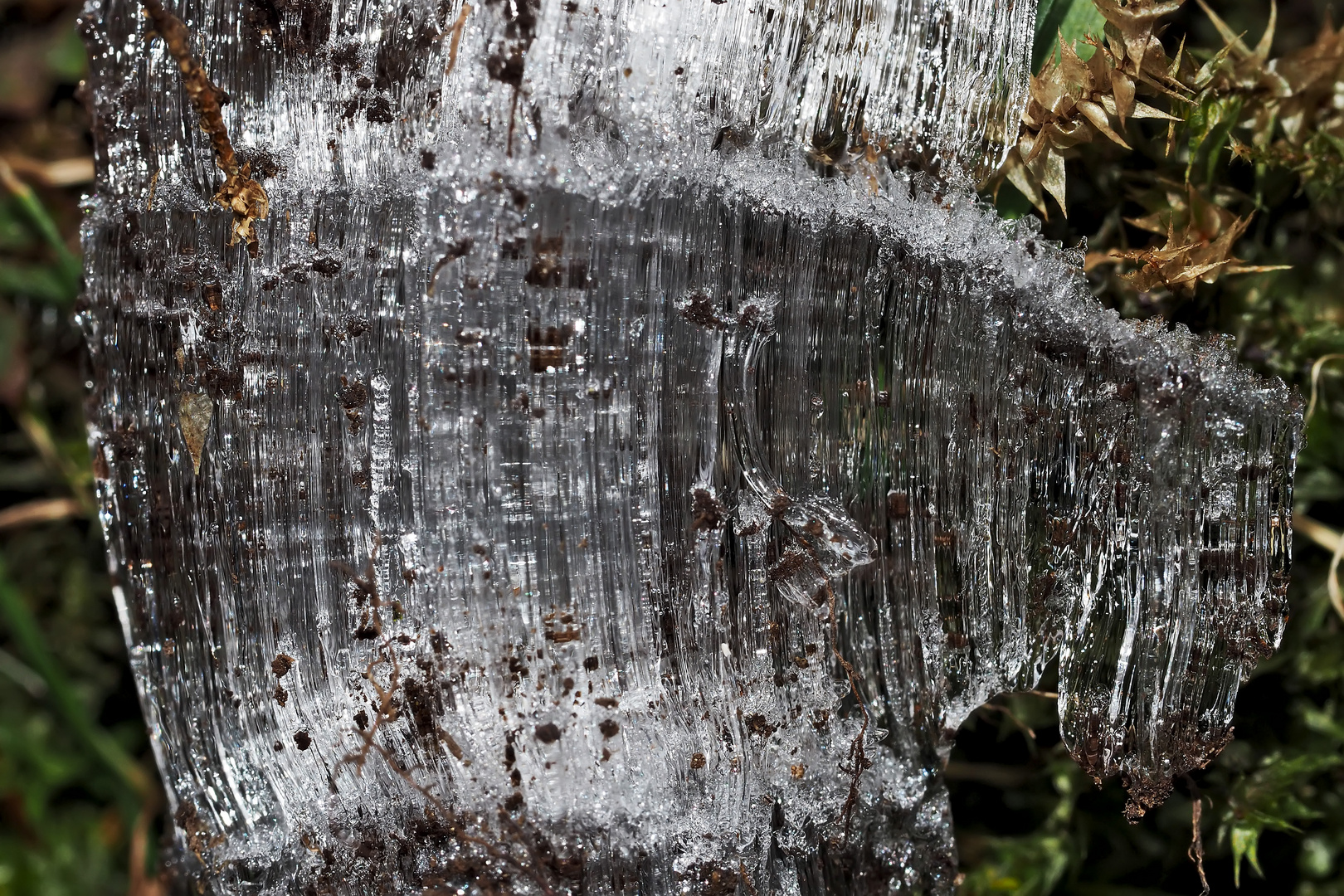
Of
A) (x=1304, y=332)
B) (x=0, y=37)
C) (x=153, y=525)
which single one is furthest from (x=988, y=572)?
(x=0, y=37)

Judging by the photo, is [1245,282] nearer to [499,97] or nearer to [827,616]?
[827,616]

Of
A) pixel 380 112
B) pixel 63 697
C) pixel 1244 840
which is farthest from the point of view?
pixel 63 697

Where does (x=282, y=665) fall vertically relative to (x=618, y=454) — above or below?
below

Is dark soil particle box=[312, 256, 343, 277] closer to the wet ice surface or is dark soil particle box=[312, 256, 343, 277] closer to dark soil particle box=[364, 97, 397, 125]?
the wet ice surface

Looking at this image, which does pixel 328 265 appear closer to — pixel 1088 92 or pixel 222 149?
pixel 222 149

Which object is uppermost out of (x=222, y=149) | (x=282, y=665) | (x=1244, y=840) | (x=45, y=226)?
(x=222, y=149)

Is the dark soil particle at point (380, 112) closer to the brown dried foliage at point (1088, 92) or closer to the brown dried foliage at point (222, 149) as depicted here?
the brown dried foliage at point (222, 149)

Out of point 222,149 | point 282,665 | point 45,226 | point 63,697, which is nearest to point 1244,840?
point 282,665

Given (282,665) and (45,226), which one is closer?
(282,665)
